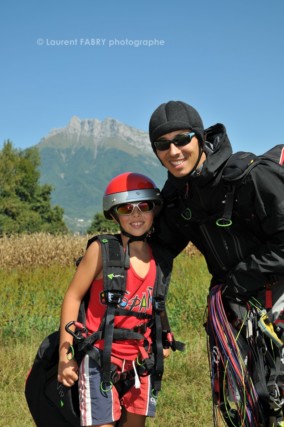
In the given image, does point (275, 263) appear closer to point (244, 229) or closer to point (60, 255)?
point (244, 229)

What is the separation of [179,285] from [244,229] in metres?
6.78

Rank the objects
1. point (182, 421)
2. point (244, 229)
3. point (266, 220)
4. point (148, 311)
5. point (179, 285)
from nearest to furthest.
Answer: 1. point (266, 220)
2. point (244, 229)
3. point (148, 311)
4. point (182, 421)
5. point (179, 285)

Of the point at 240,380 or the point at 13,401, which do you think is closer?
the point at 240,380

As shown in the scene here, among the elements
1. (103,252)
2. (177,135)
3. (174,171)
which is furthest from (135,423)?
(177,135)

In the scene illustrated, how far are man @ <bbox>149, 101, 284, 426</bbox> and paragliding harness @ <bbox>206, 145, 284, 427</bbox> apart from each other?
0.01 metres

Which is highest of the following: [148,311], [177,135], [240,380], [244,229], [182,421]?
[177,135]

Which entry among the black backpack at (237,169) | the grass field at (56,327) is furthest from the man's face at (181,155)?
the grass field at (56,327)

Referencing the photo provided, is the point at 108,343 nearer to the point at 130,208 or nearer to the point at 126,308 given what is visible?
the point at 126,308

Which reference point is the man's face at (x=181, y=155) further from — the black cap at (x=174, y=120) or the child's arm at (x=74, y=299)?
the child's arm at (x=74, y=299)

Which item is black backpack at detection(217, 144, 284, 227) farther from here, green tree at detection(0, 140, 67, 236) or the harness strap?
green tree at detection(0, 140, 67, 236)

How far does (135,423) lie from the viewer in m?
3.11

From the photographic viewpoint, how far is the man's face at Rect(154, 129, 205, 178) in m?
2.81

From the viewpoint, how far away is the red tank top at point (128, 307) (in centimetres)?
297

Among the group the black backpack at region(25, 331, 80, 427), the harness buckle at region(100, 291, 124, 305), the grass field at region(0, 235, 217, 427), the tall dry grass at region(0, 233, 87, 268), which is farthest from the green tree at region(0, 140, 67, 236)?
the harness buckle at region(100, 291, 124, 305)
